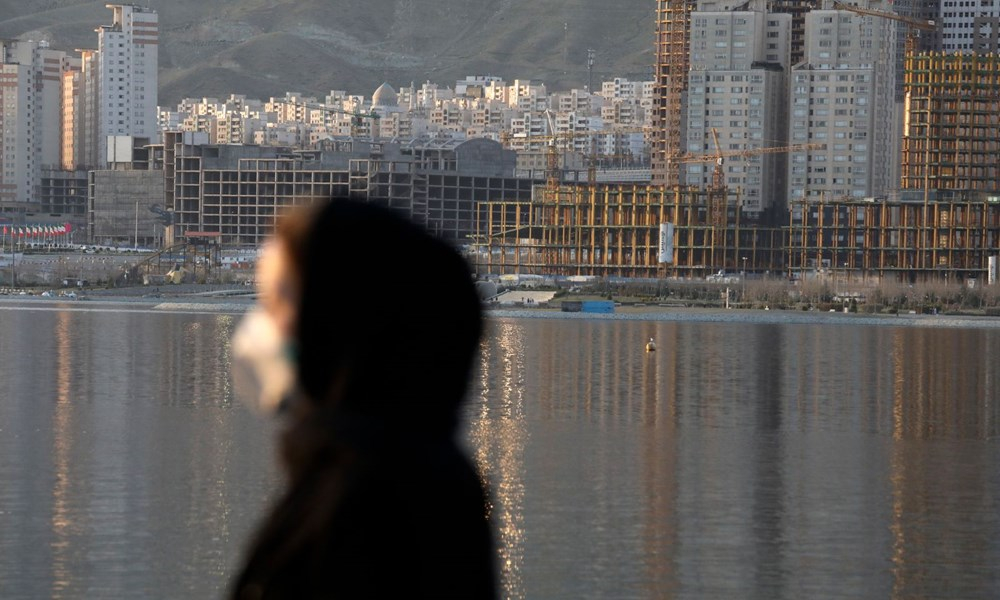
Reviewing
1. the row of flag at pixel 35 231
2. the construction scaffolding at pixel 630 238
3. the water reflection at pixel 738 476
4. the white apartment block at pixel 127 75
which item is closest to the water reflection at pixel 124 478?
the water reflection at pixel 738 476

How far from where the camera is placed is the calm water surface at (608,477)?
671 inches

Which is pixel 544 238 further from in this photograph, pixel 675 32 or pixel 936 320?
pixel 936 320

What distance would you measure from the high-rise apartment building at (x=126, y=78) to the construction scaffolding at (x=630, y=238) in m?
64.5

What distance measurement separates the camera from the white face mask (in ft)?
9.21

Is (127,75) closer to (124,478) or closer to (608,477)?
(608,477)

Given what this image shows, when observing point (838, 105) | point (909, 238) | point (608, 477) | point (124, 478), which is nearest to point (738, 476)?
point (608, 477)

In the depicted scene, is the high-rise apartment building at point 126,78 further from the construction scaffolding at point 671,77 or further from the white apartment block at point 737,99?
the white apartment block at point 737,99

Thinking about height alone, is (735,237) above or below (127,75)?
below

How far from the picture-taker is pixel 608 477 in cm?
2452

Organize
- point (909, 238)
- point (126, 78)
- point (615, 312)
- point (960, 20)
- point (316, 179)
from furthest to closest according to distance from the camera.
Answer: point (126, 78) < point (960, 20) < point (316, 179) < point (909, 238) < point (615, 312)

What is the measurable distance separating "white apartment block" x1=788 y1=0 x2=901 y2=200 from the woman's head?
430 ft

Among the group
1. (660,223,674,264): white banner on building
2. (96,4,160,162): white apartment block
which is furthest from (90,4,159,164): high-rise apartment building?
(660,223,674,264): white banner on building

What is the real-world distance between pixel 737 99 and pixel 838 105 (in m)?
6.92

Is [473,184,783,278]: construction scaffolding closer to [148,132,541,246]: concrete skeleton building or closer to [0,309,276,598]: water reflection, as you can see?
[148,132,541,246]: concrete skeleton building
